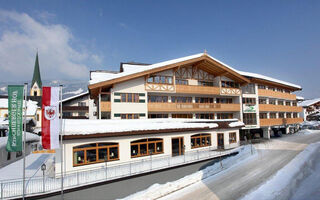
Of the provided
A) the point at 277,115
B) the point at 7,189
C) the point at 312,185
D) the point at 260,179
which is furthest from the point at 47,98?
the point at 277,115

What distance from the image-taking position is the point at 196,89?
25906 mm

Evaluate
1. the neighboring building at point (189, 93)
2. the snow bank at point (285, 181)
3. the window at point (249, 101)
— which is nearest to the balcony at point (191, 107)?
the neighboring building at point (189, 93)

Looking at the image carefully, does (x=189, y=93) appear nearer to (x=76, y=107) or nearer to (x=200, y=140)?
(x=200, y=140)

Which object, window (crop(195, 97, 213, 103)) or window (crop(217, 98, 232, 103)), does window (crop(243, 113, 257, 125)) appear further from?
window (crop(195, 97, 213, 103))

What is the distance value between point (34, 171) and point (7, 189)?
136 inches

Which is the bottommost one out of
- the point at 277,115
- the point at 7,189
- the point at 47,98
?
the point at 7,189

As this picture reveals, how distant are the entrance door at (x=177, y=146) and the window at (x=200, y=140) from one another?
62.5 inches

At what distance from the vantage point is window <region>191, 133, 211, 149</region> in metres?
19.8

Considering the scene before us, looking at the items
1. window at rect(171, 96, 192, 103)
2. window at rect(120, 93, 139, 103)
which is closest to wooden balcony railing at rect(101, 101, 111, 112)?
Answer: window at rect(120, 93, 139, 103)

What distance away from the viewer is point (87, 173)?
12.4m

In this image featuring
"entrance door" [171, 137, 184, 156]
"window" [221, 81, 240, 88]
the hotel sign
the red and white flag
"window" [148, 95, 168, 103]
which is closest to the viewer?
the red and white flag

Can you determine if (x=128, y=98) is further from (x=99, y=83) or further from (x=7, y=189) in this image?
(x=7, y=189)

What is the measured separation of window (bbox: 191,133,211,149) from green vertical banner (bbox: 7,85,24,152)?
15.0 metres

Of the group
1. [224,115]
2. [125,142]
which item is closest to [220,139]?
[224,115]
